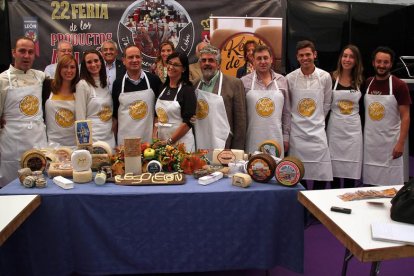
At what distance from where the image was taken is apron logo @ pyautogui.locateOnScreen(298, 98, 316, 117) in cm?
339

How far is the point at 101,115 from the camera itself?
3193 millimetres

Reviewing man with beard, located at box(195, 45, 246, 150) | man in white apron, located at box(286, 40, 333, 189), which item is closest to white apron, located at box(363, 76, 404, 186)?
man in white apron, located at box(286, 40, 333, 189)

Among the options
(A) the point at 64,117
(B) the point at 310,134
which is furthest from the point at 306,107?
(A) the point at 64,117

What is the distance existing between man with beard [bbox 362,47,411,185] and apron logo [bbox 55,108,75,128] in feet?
7.72

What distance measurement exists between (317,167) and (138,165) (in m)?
1.72

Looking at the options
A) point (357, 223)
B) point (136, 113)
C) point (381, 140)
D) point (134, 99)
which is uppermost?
point (134, 99)

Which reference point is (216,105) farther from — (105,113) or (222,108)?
(105,113)

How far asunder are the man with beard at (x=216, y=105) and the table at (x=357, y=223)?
1.21 m

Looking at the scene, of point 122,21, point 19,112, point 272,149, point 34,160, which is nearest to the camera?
point 34,160

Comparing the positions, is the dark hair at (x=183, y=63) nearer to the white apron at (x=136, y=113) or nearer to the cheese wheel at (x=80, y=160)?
the white apron at (x=136, y=113)

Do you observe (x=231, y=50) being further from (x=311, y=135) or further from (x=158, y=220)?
(x=158, y=220)

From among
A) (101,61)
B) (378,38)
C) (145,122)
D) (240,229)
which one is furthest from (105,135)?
(378,38)

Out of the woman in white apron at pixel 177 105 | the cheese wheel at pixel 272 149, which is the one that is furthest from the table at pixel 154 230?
the woman in white apron at pixel 177 105

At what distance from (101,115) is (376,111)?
7.28ft
